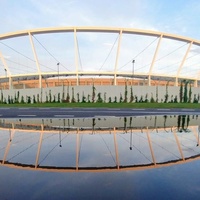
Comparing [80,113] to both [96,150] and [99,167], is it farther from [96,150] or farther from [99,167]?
[99,167]

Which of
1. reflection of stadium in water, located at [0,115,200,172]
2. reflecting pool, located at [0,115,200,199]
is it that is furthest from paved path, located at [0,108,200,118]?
reflecting pool, located at [0,115,200,199]

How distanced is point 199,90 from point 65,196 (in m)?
38.0

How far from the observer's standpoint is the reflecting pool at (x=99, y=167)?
396 cm

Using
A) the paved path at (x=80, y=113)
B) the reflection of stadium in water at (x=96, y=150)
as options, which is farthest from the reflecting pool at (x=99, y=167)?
the paved path at (x=80, y=113)

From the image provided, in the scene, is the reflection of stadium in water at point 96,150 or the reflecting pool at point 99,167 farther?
the reflection of stadium in water at point 96,150

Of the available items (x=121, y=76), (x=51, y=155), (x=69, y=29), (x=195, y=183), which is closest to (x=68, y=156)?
(x=51, y=155)

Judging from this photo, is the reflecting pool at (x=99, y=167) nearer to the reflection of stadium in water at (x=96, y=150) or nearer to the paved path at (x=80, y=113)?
the reflection of stadium in water at (x=96, y=150)

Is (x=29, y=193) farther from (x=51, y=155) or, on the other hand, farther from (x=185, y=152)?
(x=185, y=152)

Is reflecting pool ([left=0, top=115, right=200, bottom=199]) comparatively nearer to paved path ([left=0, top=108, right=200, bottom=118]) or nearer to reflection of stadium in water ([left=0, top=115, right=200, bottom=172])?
reflection of stadium in water ([left=0, top=115, right=200, bottom=172])

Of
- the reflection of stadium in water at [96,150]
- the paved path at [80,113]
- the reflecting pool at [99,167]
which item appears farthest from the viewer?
the paved path at [80,113]

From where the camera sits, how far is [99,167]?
5.33m

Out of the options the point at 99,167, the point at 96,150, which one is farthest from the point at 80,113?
the point at 99,167

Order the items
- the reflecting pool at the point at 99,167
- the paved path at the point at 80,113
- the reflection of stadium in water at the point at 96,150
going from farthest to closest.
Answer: the paved path at the point at 80,113 → the reflection of stadium in water at the point at 96,150 → the reflecting pool at the point at 99,167

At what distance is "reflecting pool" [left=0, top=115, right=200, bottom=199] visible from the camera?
3.96 metres
